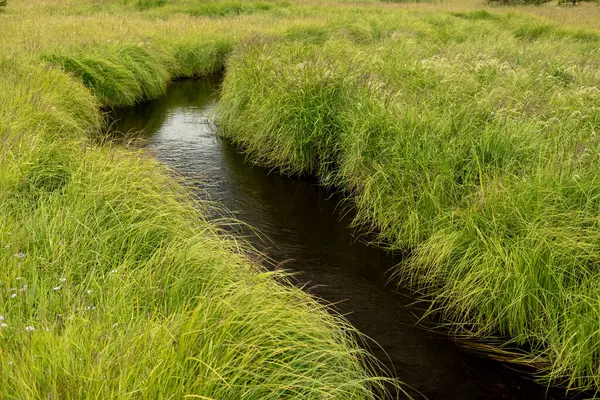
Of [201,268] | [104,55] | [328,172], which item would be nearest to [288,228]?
[328,172]

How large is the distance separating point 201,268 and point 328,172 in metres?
4.68

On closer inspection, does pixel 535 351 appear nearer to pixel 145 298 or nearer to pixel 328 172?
pixel 145 298

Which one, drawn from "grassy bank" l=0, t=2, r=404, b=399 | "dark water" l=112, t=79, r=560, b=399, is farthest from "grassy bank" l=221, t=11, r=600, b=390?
"grassy bank" l=0, t=2, r=404, b=399

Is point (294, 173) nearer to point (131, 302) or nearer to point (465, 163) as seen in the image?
point (465, 163)

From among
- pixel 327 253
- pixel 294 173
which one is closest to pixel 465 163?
pixel 327 253

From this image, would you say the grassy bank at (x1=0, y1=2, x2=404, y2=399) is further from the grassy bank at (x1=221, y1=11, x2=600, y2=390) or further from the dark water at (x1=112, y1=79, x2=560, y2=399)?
the grassy bank at (x1=221, y1=11, x2=600, y2=390)

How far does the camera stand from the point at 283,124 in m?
8.54

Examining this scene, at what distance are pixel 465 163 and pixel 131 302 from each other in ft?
14.7

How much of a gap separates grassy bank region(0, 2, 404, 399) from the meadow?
0.02 metres

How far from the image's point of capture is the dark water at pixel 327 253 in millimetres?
4156

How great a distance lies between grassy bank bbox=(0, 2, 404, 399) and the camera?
241cm

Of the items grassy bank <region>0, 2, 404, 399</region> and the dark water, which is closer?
grassy bank <region>0, 2, 404, 399</region>

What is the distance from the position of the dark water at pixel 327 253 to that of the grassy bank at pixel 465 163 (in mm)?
323

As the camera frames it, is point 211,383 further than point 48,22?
No
